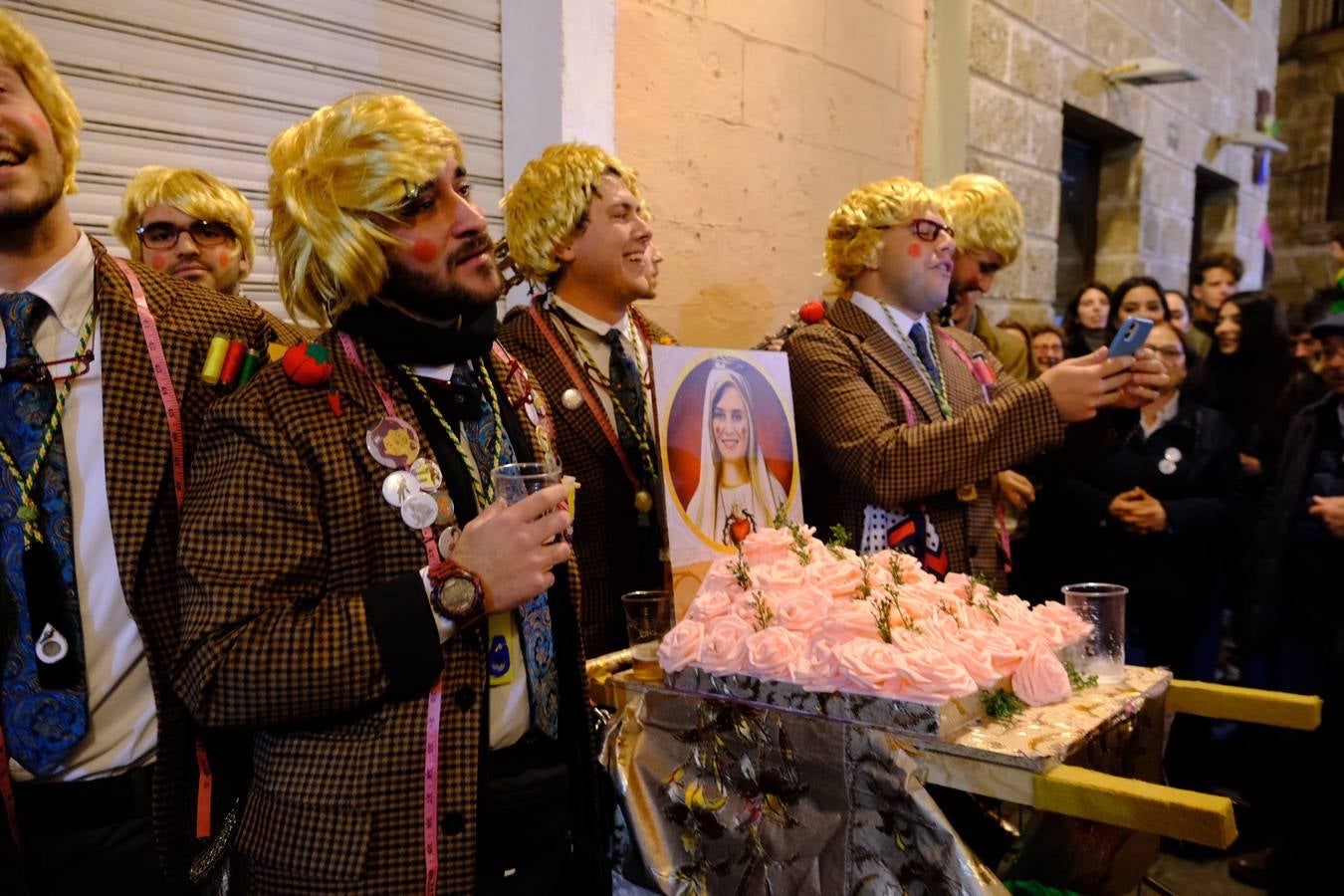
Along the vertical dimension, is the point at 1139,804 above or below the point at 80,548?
below

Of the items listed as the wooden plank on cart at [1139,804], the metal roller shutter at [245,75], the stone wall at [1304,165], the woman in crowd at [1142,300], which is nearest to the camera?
the wooden plank on cart at [1139,804]

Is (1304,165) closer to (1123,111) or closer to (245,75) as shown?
(1123,111)

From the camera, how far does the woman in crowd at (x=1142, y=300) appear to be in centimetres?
503

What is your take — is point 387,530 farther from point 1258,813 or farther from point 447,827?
point 1258,813

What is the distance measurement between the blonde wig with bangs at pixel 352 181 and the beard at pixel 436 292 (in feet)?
0.11

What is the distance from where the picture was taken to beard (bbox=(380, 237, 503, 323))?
5.88 ft

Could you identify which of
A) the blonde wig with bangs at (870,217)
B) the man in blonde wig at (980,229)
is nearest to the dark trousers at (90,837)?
the blonde wig with bangs at (870,217)

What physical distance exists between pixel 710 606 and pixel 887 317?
1323 mm

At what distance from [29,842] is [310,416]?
33.8 inches

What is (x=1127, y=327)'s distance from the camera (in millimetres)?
2398

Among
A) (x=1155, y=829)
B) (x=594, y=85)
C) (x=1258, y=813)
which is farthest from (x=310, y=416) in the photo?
(x=1258, y=813)

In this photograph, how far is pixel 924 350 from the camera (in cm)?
299

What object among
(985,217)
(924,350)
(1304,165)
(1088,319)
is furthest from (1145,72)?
(1304,165)

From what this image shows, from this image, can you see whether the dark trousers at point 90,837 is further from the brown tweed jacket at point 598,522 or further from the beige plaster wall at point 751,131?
the beige plaster wall at point 751,131
